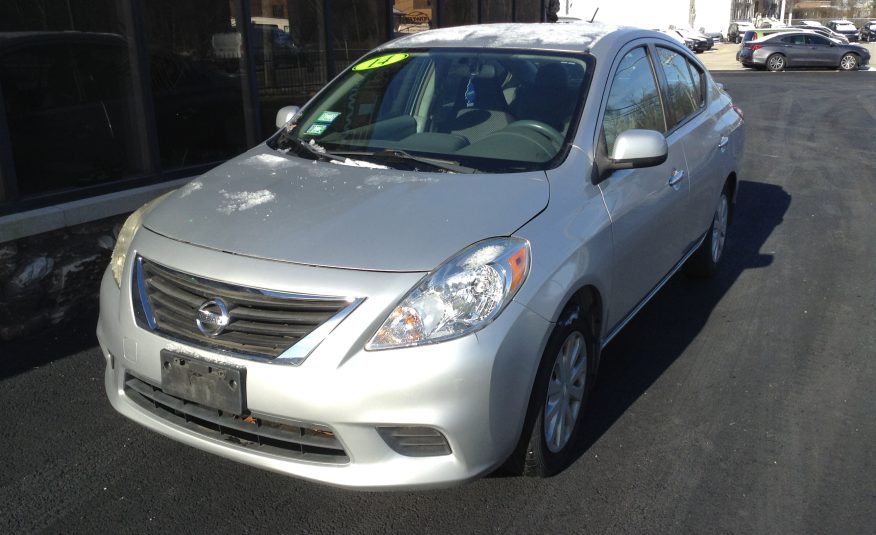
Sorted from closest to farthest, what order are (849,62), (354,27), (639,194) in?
(639,194) → (354,27) → (849,62)

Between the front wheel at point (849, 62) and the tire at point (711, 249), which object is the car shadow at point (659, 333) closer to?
the tire at point (711, 249)

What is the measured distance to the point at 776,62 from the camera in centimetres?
2889

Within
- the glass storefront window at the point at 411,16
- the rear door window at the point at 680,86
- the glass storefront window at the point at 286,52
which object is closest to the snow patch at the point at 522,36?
the rear door window at the point at 680,86

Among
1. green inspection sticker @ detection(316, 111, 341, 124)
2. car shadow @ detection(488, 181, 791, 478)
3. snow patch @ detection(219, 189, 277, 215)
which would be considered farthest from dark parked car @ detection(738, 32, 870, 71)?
snow patch @ detection(219, 189, 277, 215)

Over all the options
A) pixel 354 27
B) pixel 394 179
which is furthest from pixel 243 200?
pixel 354 27

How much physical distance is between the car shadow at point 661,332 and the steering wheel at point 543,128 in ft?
Answer: 4.19

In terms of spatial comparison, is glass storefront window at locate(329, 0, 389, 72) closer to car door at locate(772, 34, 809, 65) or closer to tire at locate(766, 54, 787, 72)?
tire at locate(766, 54, 787, 72)

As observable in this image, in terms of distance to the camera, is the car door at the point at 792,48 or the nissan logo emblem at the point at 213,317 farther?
the car door at the point at 792,48

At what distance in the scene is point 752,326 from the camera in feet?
16.1

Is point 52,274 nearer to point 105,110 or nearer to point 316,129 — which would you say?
point 105,110

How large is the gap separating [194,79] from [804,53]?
2747cm

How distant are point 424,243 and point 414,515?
1.05m

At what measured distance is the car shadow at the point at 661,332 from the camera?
154 inches

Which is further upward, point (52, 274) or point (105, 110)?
point (105, 110)
